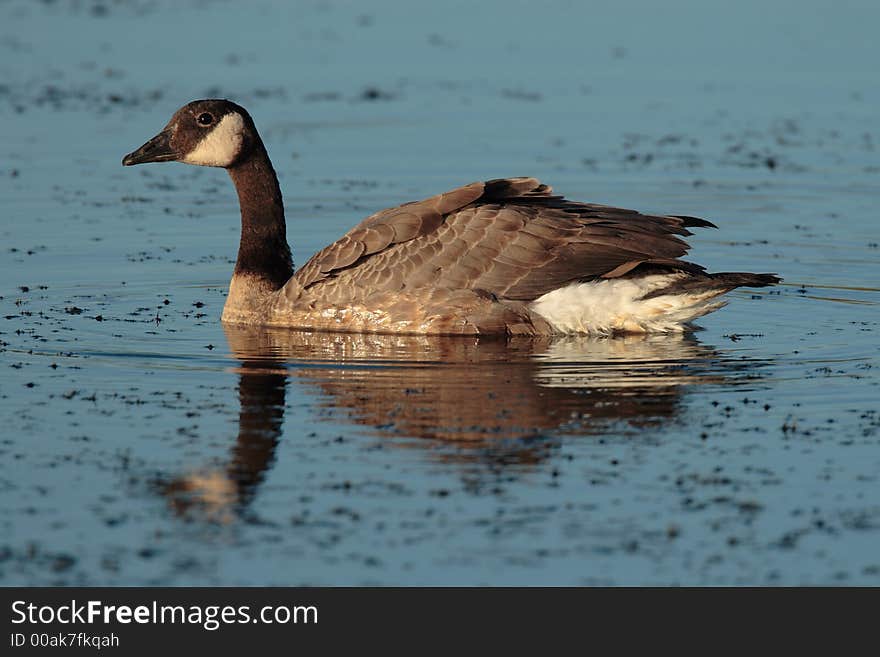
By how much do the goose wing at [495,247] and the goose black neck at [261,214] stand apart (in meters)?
1.11

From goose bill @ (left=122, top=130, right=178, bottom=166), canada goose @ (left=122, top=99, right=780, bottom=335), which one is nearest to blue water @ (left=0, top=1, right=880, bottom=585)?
canada goose @ (left=122, top=99, right=780, bottom=335)

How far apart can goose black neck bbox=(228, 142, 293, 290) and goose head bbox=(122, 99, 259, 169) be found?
119 millimetres

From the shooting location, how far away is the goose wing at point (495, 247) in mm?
11789

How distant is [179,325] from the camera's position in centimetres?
1245

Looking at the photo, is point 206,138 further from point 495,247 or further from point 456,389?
point 456,389

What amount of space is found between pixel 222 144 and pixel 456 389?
3882mm

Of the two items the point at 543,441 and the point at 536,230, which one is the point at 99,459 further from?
the point at 536,230

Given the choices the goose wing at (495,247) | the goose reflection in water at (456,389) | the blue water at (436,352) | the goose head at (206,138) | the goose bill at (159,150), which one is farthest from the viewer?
the goose bill at (159,150)

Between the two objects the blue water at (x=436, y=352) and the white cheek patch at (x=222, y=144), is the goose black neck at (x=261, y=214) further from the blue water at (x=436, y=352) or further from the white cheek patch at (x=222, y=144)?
the blue water at (x=436, y=352)

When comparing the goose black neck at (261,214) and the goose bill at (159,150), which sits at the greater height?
the goose bill at (159,150)

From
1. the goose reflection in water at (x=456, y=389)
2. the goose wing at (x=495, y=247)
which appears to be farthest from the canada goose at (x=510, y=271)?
the goose reflection in water at (x=456, y=389)

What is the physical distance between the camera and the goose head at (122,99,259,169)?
42.4 feet

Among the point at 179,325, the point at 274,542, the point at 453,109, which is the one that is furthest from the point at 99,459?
the point at 453,109
